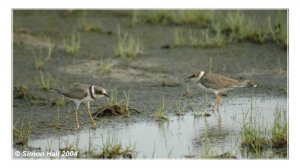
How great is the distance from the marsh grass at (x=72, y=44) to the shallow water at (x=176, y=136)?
14.4 feet

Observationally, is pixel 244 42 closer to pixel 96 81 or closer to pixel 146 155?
pixel 96 81

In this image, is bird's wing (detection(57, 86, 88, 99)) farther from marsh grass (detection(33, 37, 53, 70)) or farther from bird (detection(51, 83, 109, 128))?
marsh grass (detection(33, 37, 53, 70))

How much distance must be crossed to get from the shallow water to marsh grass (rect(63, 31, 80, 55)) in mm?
4375

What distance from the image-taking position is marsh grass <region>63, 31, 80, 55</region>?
48.1 feet

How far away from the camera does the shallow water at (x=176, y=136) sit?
30.1 ft

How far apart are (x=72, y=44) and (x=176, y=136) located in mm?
5481

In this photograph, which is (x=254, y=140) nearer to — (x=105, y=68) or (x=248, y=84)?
(x=248, y=84)

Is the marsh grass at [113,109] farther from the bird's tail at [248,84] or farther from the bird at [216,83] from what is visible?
the bird's tail at [248,84]

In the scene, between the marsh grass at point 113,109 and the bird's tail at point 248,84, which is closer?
the marsh grass at point 113,109

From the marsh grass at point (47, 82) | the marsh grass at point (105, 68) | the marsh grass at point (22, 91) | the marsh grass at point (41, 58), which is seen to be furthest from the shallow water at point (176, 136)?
the marsh grass at point (41, 58)

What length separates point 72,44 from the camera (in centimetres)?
1480

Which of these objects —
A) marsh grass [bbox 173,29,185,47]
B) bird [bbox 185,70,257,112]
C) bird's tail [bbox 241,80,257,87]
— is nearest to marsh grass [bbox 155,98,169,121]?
bird [bbox 185,70,257,112]

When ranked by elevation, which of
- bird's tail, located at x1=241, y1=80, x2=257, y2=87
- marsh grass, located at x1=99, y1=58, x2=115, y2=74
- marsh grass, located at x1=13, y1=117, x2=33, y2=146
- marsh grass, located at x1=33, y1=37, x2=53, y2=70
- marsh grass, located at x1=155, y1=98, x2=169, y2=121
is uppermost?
marsh grass, located at x1=33, y1=37, x2=53, y2=70

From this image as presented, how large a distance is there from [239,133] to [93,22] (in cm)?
761
